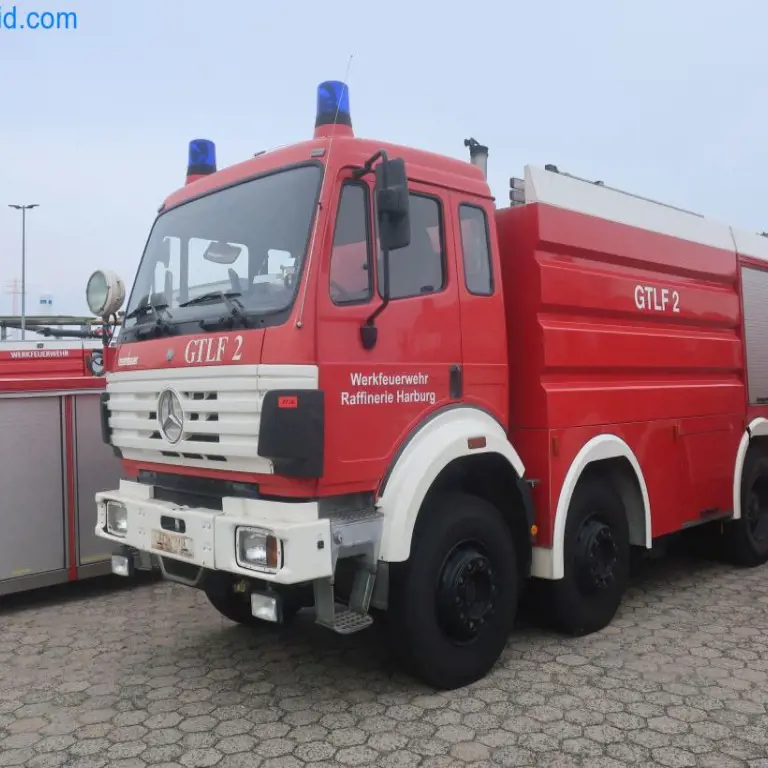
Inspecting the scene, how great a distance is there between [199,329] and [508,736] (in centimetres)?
234

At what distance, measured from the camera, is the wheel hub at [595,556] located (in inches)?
188

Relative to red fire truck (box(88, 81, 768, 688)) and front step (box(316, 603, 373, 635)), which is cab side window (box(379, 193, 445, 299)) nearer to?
red fire truck (box(88, 81, 768, 688))

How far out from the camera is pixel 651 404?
209 inches

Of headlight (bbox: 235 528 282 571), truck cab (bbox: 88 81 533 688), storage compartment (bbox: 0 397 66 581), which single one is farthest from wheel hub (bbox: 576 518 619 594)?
storage compartment (bbox: 0 397 66 581)

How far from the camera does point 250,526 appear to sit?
3424 millimetres

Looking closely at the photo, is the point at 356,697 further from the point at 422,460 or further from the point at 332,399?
the point at 332,399

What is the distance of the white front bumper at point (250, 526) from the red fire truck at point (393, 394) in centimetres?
1

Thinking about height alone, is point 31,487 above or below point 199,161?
below

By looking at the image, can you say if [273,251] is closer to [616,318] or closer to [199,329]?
[199,329]

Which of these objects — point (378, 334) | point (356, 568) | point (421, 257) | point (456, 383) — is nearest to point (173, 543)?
point (356, 568)

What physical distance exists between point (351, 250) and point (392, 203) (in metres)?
0.30

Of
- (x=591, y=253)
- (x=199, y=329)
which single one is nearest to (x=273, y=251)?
(x=199, y=329)

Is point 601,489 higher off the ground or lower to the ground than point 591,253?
lower

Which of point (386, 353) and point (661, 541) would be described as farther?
point (661, 541)
